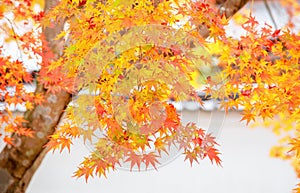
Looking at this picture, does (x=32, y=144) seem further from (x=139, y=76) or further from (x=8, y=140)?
(x=139, y=76)

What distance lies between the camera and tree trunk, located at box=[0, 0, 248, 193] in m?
2.81

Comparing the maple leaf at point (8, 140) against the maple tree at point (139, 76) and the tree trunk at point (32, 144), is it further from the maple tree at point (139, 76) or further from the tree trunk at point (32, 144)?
the maple tree at point (139, 76)

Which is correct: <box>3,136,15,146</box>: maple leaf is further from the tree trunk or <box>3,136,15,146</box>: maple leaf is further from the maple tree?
the maple tree

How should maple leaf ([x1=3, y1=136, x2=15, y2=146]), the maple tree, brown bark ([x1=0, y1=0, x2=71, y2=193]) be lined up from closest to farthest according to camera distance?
the maple tree → maple leaf ([x1=3, y1=136, x2=15, y2=146]) → brown bark ([x1=0, y1=0, x2=71, y2=193])

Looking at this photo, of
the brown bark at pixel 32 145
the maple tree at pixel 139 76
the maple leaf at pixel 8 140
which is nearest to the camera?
the maple tree at pixel 139 76

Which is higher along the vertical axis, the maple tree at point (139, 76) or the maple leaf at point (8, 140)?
the maple tree at point (139, 76)

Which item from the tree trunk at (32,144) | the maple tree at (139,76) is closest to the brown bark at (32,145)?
the tree trunk at (32,144)

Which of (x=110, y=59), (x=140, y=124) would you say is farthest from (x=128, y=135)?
(x=110, y=59)

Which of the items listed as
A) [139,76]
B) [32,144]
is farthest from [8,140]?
[139,76]

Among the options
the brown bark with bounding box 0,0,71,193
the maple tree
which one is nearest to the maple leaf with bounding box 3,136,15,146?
the brown bark with bounding box 0,0,71,193

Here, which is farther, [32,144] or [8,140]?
[32,144]

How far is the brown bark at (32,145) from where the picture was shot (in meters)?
2.81

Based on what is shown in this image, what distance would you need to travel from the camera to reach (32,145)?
2832 millimetres

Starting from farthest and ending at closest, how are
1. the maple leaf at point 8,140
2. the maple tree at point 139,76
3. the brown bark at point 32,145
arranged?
the brown bark at point 32,145 → the maple leaf at point 8,140 → the maple tree at point 139,76
